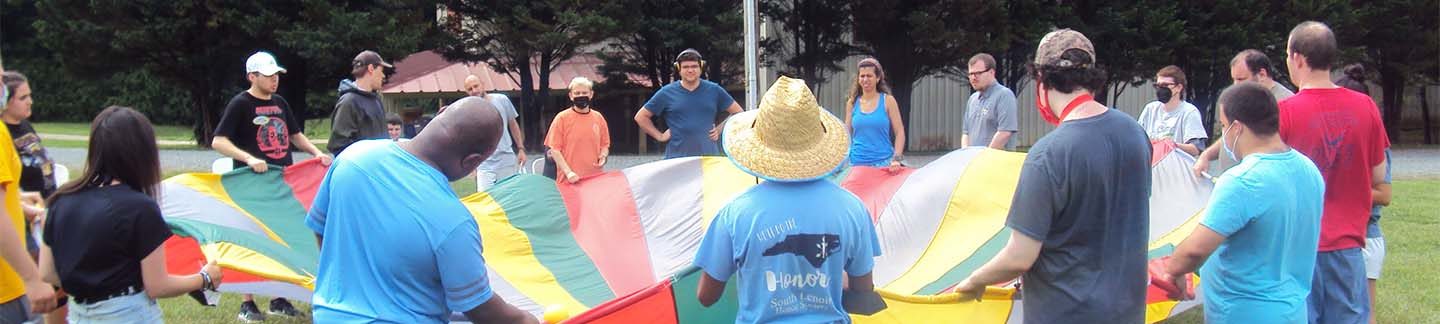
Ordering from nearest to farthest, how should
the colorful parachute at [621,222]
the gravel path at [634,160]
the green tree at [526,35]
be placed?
the colorful parachute at [621,222]
the gravel path at [634,160]
the green tree at [526,35]

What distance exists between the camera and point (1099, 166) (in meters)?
2.80

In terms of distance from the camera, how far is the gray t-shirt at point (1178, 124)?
700 centimetres

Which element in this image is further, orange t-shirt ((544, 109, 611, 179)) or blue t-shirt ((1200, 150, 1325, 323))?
orange t-shirt ((544, 109, 611, 179))

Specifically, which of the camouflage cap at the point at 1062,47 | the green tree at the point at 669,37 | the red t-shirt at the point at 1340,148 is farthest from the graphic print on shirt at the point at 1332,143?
the green tree at the point at 669,37

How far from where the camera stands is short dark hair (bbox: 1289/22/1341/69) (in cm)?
383

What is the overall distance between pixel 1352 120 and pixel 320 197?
3.31 meters

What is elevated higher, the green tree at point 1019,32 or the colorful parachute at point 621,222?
the green tree at point 1019,32

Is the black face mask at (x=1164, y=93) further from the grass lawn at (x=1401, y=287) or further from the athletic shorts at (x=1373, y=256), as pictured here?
the athletic shorts at (x=1373, y=256)

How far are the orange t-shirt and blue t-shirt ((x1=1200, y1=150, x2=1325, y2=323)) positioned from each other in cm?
499

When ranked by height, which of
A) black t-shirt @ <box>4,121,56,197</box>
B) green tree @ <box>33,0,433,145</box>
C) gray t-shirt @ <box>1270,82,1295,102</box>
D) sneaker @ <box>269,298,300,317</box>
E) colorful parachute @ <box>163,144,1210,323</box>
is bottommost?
sneaker @ <box>269,298,300,317</box>

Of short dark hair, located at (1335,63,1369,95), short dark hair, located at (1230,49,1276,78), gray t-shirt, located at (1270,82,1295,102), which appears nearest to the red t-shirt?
gray t-shirt, located at (1270,82,1295,102)

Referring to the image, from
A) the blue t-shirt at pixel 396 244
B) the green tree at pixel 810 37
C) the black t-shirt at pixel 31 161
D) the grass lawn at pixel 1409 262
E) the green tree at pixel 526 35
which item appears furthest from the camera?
the green tree at pixel 810 37

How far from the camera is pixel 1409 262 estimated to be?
7.21 metres

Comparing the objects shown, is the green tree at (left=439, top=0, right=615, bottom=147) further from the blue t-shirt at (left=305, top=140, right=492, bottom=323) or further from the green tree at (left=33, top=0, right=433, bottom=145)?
the blue t-shirt at (left=305, top=140, right=492, bottom=323)
